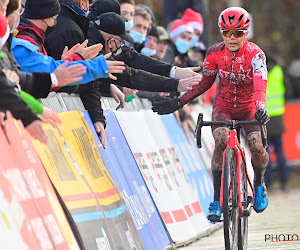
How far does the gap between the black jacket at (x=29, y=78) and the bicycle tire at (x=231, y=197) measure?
7.23 ft

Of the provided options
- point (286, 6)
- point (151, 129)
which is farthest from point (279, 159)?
point (286, 6)

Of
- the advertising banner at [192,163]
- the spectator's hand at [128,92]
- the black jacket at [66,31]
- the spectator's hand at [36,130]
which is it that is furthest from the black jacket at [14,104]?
the advertising banner at [192,163]

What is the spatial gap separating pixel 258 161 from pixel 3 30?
4030 millimetres

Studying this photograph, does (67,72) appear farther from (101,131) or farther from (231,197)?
(231,197)

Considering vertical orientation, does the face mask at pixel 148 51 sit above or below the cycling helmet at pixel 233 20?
below

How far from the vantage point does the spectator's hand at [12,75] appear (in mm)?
6371

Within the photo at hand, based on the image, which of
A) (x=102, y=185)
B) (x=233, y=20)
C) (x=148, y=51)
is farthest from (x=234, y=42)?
(x=148, y=51)

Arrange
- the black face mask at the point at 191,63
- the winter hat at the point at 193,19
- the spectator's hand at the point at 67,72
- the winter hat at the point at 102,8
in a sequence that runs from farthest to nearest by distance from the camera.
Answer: the winter hat at the point at 193,19, the black face mask at the point at 191,63, the winter hat at the point at 102,8, the spectator's hand at the point at 67,72

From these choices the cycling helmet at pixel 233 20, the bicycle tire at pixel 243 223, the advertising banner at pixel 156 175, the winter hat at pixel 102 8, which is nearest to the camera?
the bicycle tire at pixel 243 223

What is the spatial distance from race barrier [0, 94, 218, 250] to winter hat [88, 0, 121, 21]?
2.88 feet

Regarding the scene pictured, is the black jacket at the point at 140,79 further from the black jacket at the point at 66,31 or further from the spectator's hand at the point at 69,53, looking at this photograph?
the spectator's hand at the point at 69,53

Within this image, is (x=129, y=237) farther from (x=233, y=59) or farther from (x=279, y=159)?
(x=279, y=159)

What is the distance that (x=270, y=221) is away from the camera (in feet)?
40.8

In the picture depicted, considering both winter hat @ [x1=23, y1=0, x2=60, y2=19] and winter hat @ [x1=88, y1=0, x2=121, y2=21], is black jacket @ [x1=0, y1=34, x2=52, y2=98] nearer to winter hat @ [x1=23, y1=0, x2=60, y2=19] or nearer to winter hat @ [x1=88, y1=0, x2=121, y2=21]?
winter hat @ [x1=23, y1=0, x2=60, y2=19]
